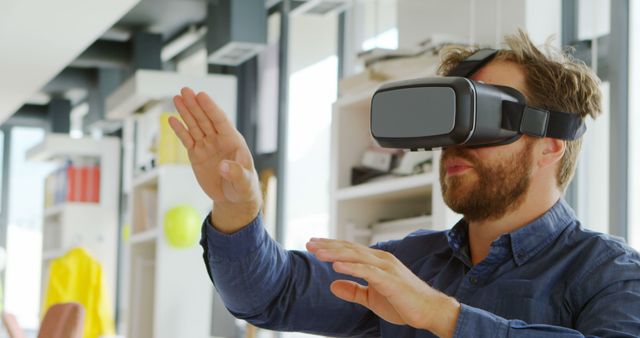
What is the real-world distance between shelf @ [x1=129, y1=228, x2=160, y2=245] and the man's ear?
5.26 metres

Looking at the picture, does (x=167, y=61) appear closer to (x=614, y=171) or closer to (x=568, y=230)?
(x=614, y=171)

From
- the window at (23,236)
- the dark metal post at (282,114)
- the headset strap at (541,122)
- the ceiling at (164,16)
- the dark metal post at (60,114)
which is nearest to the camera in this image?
the headset strap at (541,122)

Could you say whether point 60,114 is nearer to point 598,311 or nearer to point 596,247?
point 596,247

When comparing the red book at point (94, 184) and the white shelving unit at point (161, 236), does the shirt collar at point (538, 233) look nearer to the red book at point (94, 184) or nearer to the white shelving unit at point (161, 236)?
the white shelving unit at point (161, 236)

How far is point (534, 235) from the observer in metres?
1.49

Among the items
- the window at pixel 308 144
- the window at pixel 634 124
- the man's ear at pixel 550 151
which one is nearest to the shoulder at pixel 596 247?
the man's ear at pixel 550 151

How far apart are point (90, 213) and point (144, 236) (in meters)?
2.55

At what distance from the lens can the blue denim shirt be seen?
130 centimetres

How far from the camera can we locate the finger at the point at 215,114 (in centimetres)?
148

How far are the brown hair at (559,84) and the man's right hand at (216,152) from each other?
355 mm

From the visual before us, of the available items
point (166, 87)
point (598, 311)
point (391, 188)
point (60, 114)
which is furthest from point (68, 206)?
point (598, 311)

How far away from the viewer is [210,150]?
60.0 inches

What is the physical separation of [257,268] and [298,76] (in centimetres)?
531

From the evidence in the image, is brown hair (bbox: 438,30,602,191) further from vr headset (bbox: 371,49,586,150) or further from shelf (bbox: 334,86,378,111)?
shelf (bbox: 334,86,378,111)
